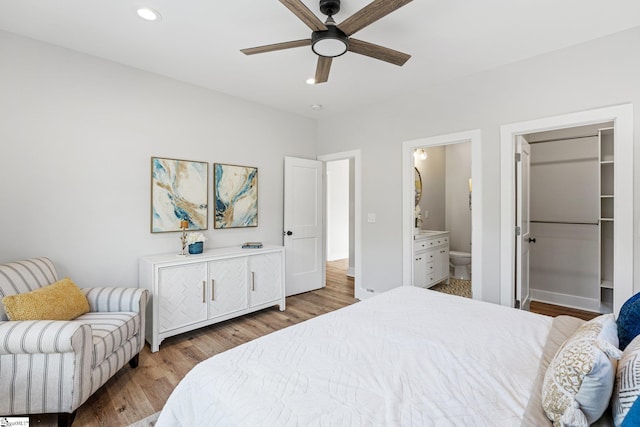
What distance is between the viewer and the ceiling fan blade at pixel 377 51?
1979 mm

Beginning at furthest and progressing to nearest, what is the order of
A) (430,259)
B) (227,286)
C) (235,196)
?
1. (430,259)
2. (235,196)
3. (227,286)

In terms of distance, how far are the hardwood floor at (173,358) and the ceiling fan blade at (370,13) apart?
2.75 meters

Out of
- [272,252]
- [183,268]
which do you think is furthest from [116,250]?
[272,252]

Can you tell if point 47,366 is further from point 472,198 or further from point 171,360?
point 472,198

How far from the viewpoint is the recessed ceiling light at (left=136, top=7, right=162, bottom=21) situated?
2.08 m

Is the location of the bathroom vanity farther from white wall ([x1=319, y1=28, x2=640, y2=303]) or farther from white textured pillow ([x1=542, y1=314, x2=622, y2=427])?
white textured pillow ([x1=542, y1=314, x2=622, y2=427])

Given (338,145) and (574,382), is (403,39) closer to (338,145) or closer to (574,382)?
(338,145)

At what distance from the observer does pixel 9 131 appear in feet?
7.74

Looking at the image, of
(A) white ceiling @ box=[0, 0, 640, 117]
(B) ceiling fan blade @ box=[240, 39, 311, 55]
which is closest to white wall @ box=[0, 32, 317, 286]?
(A) white ceiling @ box=[0, 0, 640, 117]

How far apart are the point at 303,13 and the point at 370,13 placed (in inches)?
14.8

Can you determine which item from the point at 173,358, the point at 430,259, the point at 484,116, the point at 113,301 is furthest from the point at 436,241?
the point at 113,301

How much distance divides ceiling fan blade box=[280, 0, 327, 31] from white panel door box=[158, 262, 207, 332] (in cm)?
238

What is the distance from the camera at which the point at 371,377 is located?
1.20 m

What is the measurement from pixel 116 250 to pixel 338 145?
3.08 meters
